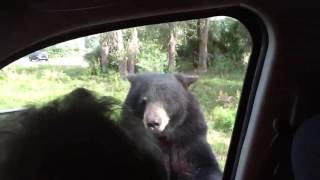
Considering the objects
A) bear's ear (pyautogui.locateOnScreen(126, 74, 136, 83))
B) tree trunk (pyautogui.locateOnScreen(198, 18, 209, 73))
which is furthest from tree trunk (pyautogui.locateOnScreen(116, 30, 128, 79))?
tree trunk (pyautogui.locateOnScreen(198, 18, 209, 73))

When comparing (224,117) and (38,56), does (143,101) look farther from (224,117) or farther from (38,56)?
(38,56)

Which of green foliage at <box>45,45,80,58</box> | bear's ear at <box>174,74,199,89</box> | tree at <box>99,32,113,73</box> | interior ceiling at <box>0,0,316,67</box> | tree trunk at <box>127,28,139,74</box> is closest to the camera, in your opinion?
interior ceiling at <box>0,0,316,67</box>

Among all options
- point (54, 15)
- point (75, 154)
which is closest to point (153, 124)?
point (54, 15)

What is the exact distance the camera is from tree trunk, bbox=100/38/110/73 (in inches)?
68.6

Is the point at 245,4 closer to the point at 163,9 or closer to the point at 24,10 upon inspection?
the point at 163,9

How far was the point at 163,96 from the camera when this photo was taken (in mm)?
1992

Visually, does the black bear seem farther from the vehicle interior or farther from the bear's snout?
the vehicle interior

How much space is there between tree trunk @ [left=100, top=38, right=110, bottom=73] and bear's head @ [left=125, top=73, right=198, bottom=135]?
9 cm

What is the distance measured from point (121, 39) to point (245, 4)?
39 centimetres

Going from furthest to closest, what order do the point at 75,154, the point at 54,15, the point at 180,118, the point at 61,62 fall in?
the point at 180,118, the point at 61,62, the point at 54,15, the point at 75,154

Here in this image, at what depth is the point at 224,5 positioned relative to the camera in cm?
186

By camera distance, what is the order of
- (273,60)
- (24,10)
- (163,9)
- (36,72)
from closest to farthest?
(24,10), (36,72), (163,9), (273,60)

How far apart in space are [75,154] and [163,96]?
40.1 inches

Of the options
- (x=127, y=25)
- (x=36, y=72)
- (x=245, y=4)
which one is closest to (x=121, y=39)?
(x=127, y=25)
